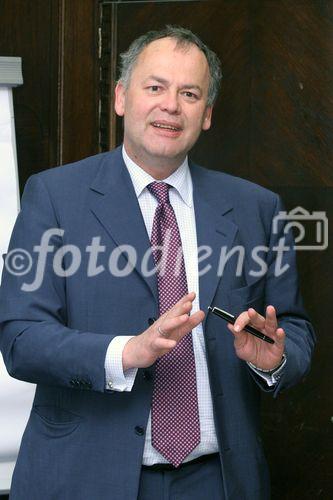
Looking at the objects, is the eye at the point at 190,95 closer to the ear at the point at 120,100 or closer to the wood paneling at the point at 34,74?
the ear at the point at 120,100

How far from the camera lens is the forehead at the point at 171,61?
2.19 m

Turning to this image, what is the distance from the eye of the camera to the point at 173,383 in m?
2.07

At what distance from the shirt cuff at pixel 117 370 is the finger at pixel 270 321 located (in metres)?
0.28

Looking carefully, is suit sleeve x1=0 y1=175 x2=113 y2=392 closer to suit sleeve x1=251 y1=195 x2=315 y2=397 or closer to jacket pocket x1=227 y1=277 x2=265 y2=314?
jacket pocket x1=227 y1=277 x2=265 y2=314

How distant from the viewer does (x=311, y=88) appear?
11.1ft

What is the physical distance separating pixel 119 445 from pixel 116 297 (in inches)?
12.1

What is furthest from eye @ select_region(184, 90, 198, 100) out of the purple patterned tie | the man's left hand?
the man's left hand

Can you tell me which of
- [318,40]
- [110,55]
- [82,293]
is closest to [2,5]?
[110,55]

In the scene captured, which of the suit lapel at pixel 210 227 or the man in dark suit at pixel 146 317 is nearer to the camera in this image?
the man in dark suit at pixel 146 317

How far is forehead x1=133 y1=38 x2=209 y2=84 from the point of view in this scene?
219 centimetres

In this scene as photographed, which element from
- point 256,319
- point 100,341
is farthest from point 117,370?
point 256,319

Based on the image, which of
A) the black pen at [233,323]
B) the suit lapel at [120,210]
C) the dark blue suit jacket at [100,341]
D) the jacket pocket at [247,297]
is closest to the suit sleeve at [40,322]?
the dark blue suit jacket at [100,341]

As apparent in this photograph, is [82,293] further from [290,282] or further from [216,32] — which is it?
[216,32]

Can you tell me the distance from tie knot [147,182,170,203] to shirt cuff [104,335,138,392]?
1.21ft
